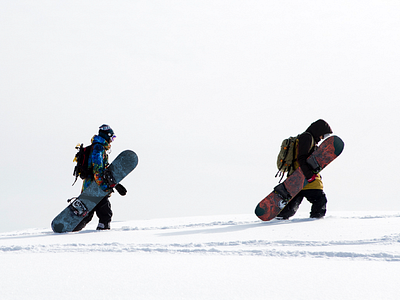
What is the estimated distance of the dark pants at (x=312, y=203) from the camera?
19.5 feet

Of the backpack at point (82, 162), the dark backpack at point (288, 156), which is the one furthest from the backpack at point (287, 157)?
the backpack at point (82, 162)

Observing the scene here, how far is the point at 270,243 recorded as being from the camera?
13.0 feet

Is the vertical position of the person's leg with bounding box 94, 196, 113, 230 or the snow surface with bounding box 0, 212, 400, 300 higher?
the person's leg with bounding box 94, 196, 113, 230

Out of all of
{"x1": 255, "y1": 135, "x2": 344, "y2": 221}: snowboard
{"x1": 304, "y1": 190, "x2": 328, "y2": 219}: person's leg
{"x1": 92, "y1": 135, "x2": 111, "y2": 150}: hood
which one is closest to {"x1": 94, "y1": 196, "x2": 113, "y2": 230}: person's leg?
{"x1": 92, "y1": 135, "x2": 111, "y2": 150}: hood

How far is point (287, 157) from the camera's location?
6.05m

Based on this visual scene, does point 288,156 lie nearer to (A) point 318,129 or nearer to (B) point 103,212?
(A) point 318,129

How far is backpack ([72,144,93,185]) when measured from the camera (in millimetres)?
5820

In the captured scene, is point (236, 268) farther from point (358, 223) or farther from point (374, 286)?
point (358, 223)

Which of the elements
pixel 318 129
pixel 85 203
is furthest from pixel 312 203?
pixel 85 203

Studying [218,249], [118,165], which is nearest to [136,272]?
[218,249]

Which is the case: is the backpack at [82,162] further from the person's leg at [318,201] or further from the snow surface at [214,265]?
the person's leg at [318,201]

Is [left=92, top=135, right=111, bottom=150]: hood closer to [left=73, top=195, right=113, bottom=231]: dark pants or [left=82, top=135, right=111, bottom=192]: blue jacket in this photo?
[left=82, top=135, right=111, bottom=192]: blue jacket

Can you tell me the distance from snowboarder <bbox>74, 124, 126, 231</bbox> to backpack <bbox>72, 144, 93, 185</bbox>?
7 cm

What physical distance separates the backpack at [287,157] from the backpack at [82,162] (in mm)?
3211
